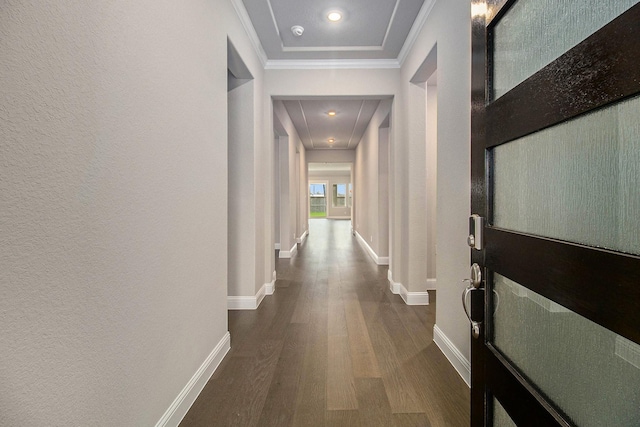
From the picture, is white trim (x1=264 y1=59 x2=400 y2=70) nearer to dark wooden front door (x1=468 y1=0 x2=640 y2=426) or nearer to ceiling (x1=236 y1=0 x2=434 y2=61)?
ceiling (x1=236 y1=0 x2=434 y2=61)

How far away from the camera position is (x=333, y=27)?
2953 millimetres

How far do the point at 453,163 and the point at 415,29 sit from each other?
146 cm

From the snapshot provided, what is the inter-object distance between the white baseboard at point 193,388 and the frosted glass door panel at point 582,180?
1578 millimetres

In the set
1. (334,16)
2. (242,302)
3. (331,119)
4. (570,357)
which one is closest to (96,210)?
(570,357)

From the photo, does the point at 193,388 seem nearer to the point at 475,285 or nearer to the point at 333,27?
the point at 475,285

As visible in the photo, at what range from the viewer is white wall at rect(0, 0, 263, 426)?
767 mm

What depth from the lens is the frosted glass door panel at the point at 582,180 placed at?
0.59 meters

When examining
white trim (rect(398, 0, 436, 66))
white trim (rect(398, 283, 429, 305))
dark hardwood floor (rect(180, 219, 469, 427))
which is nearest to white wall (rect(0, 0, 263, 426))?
dark hardwood floor (rect(180, 219, 469, 427))

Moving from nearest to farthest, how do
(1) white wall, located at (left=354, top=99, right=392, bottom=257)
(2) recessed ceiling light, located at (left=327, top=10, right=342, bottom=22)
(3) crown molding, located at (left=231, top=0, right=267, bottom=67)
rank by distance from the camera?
(3) crown molding, located at (left=231, top=0, right=267, bottom=67)
(2) recessed ceiling light, located at (left=327, top=10, right=342, bottom=22)
(1) white wall, located at (left=354, top=99, right=392, bottom=257)

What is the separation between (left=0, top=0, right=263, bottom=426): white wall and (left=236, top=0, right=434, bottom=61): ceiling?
117cm

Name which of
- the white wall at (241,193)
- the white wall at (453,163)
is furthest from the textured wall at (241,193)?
the white wall at (453,163)

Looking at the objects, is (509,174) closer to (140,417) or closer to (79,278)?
(79,278)

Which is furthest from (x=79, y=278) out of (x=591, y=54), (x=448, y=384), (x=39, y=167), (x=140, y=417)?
(x=448, y=384)

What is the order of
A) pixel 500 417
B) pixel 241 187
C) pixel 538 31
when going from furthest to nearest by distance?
pixel 241 187 < pixel 500 417 < pixel 538 31
